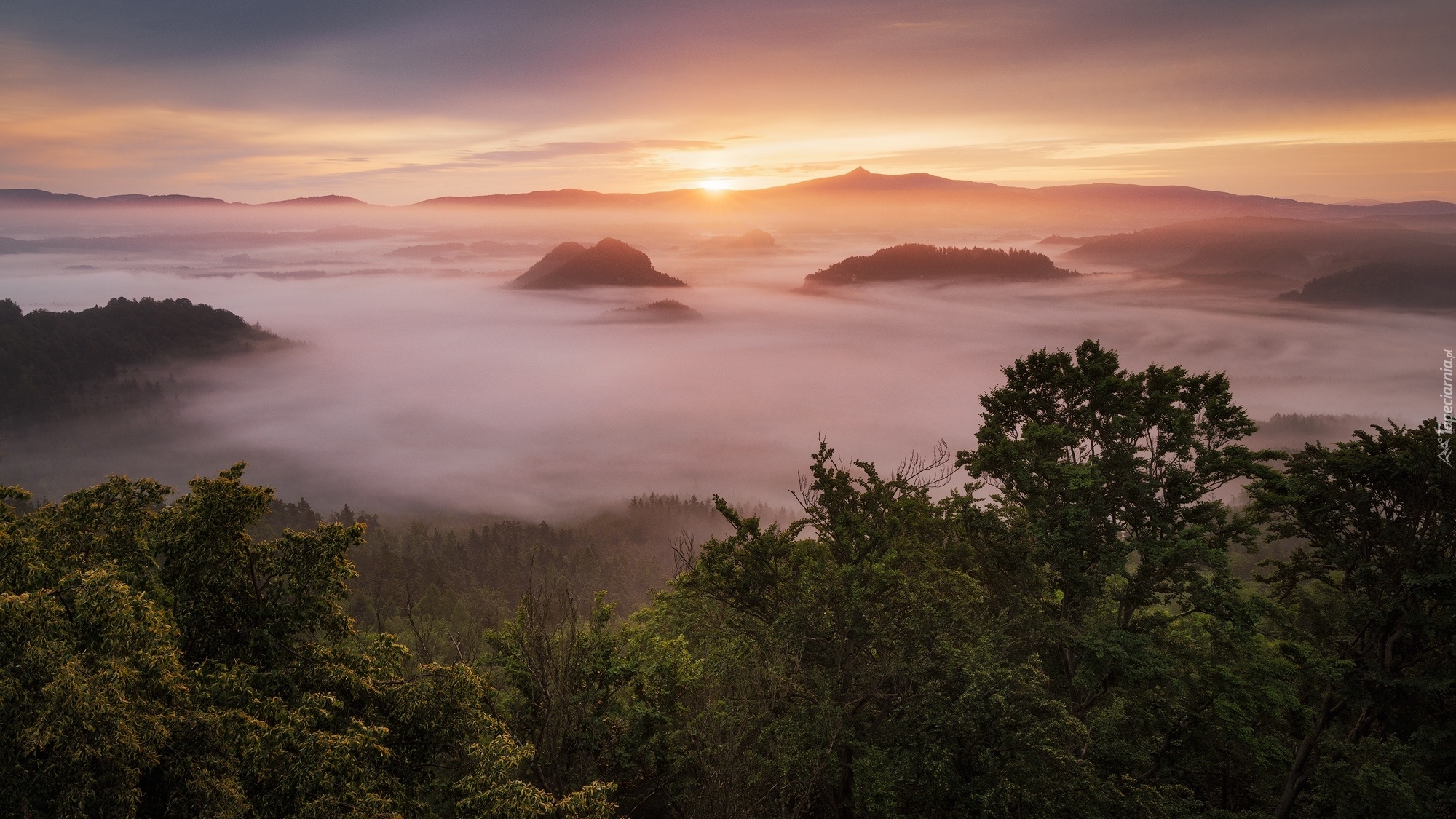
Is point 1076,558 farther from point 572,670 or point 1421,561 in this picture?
point 572,670

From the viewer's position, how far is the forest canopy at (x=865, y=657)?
9016 millimetres

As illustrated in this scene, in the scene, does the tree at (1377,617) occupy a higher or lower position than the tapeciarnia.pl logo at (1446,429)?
lower

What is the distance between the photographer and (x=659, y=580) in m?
134

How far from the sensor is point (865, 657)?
58.9 ft

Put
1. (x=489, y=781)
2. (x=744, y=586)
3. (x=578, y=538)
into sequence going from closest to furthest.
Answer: (x=489, y=781) → (x=744, y=586) → (x=578, y=538)

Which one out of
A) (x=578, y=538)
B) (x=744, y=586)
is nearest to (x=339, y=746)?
(x=744, y=586)

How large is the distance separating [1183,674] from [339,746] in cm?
1920

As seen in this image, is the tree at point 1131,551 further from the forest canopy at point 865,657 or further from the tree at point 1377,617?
the tree at point 1377,617

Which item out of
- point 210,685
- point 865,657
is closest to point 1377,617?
point 865,657

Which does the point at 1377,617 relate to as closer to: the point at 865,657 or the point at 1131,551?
the point at 1131,551

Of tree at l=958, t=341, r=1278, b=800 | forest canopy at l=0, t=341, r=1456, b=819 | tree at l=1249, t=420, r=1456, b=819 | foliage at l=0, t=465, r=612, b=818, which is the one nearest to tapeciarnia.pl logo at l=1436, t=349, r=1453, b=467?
tree at l=1249, t=420, r=1456, b=819

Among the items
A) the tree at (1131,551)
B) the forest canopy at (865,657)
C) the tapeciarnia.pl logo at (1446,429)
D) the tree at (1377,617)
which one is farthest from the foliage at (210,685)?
the tapeciarnia.pl logo at (1446,429)

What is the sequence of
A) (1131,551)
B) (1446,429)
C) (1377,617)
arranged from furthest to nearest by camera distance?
(1131,551)
(1446,429)
(1377,617)

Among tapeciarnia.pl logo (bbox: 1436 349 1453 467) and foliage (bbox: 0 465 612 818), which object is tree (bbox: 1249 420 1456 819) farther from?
foliage (bbox: 0 465 612 818)
